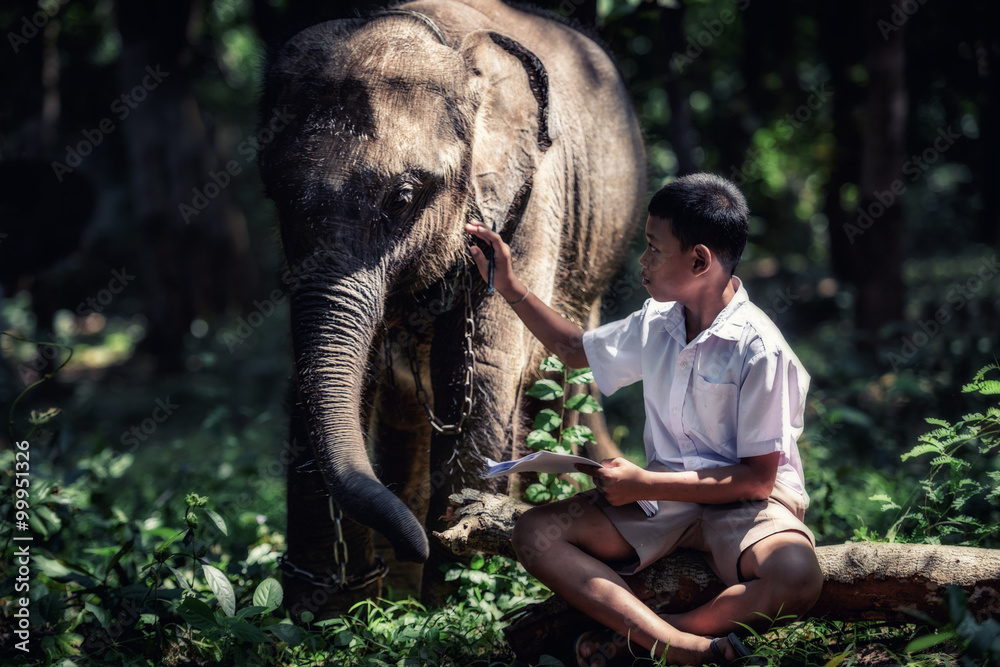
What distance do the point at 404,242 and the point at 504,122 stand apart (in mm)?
755

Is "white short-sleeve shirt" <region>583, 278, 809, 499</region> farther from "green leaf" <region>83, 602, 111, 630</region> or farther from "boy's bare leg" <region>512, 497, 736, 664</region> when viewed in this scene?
"green leaf" <region>83, 602, 111, 630</region>

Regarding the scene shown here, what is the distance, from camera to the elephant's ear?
3564 millimetres

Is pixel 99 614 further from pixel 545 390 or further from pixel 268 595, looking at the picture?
pixel 545 390

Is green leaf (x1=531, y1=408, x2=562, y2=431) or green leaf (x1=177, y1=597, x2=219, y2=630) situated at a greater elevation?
green leaf (x1=531, y1=408, x2=562, y2=431)

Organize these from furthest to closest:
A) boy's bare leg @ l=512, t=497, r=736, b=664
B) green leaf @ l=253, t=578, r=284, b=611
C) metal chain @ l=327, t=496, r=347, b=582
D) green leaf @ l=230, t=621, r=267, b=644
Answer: metal chain @ l=327, t=496, r=347, b=582 < green leaf @ l=253, t=578, r=284, b=611 < green leaf @ l=230, t=621, r=267, b=644 < boy's bare leg @ l=512, t=497, r=736, b=664

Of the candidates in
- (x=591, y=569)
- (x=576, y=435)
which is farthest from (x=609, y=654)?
(x=576, y=435)

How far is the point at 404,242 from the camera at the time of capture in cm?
338

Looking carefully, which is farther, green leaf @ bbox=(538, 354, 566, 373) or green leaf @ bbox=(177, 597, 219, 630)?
green leaf @ bbox=(538, 354, 566, 373)

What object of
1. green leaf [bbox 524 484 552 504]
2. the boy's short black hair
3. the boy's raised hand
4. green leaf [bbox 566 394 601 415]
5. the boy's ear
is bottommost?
green leaf [bbox 524 484 552 504]

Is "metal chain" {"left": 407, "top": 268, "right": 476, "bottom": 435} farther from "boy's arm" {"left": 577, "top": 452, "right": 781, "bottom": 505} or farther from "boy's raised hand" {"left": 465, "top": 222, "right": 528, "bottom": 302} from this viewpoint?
"boy's arm" {"left": 577, "top": 452, "right": 781, "bottom": 505}

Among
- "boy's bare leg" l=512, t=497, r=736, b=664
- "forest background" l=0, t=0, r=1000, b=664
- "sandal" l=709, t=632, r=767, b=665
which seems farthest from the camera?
"forest background" l=0, t=0, r=1000, b=664

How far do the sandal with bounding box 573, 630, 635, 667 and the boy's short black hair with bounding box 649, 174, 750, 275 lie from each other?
4.13 ft

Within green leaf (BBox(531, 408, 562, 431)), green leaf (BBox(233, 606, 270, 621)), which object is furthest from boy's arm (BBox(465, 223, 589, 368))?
green leaf (BBox(233, 606, 270, 621))

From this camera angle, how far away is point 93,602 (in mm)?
3328
